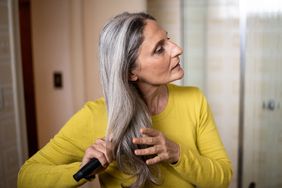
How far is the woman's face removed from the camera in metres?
0.90

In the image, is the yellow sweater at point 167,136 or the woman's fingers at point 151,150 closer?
the woman's fingers at point 151,150

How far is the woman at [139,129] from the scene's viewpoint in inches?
33.9

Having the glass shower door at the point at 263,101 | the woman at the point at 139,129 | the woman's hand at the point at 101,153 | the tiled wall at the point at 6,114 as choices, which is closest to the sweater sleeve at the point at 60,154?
the woman at the point at 139,129

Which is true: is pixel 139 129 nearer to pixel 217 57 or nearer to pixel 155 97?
pixel 155 97

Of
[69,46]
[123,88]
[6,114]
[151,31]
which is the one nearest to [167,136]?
[123,88]

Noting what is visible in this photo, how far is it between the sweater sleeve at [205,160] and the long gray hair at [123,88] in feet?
0.42

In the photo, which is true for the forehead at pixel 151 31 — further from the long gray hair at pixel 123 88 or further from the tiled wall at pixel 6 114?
the tiled wall at pixel 6 114

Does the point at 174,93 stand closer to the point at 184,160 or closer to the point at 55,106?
the point at 184,160

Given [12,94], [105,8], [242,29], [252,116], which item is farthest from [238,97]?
[12,94]

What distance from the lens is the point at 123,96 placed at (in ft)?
2.92

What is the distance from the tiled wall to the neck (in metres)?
0.78

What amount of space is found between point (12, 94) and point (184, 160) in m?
1.01

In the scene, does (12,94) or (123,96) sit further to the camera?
(12,94)

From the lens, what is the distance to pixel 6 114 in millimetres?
1468
